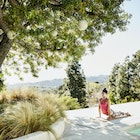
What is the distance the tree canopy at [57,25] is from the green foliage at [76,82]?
13514mm

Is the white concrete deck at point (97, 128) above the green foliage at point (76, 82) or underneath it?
underneath

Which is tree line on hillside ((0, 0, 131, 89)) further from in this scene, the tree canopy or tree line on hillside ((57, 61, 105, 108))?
tree line on hillside ((57, 61, 105, 108))

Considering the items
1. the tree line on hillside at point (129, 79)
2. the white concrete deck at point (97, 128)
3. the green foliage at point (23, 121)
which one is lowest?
the white concrete deck at point (97, 128)

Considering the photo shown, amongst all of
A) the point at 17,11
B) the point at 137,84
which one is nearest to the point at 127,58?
the point at 137,84

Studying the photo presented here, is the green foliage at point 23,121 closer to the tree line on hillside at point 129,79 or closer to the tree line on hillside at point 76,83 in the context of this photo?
the tree line on hillside at point 129,79

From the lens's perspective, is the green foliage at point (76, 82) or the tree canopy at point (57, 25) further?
the green foliage at point (76, 82)

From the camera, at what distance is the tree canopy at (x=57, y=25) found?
5.49 metres

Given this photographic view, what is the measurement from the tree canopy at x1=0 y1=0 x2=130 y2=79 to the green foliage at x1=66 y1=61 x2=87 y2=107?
532 inches

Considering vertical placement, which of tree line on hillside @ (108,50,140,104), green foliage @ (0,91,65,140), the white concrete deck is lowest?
the white concrete deck

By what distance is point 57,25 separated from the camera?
7.53 meters

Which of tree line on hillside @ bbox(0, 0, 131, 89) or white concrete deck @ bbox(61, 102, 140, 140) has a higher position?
tree line on hillside @ bbox(0, 0, 131, 89)

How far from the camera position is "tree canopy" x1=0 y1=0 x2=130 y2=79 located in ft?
18.0

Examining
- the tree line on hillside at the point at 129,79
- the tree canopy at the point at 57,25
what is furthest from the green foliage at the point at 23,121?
the tree line on hillside at the point at 129,79

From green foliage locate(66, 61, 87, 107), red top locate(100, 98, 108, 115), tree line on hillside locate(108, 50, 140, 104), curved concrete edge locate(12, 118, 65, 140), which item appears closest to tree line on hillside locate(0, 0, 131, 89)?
red top locate(100, 98, 108, 115)
